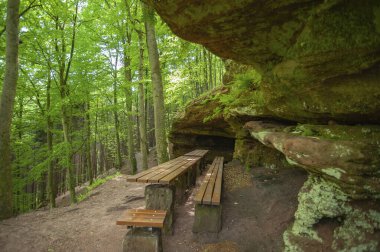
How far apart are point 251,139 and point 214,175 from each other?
1.92 meters

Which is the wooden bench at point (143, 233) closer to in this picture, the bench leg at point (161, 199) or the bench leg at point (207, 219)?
the bench leg at point (161, 199)

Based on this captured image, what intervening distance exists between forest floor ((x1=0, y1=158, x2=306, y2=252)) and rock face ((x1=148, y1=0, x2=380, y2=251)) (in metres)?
0.77

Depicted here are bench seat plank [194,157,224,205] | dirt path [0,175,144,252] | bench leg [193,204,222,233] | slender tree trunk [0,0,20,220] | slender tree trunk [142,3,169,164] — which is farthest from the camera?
slender tree trunk [142,3,169,164]

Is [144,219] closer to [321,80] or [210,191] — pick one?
[210,191]

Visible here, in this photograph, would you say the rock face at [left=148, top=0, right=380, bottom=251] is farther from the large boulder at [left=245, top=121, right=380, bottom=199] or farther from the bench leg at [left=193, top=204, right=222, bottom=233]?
the bench leg at [left=193, top=204, right=222, bottom=233]

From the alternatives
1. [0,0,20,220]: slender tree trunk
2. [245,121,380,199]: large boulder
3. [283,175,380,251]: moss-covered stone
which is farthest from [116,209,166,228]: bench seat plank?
[0,0,20,220]: slender tree trunk

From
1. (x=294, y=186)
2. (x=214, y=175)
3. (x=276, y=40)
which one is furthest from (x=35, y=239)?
(x=276, y=40)

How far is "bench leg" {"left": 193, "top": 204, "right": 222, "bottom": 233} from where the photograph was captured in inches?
161

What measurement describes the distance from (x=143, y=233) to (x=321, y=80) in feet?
12.2

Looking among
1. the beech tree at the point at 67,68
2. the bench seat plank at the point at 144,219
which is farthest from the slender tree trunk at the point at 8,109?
the bench seat plank at the point at 144,219

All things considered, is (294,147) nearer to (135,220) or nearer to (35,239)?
(135,220)

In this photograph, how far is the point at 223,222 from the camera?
433 cm

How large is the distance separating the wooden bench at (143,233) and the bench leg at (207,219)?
811 millimetres

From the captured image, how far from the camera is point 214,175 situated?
5617 mm
